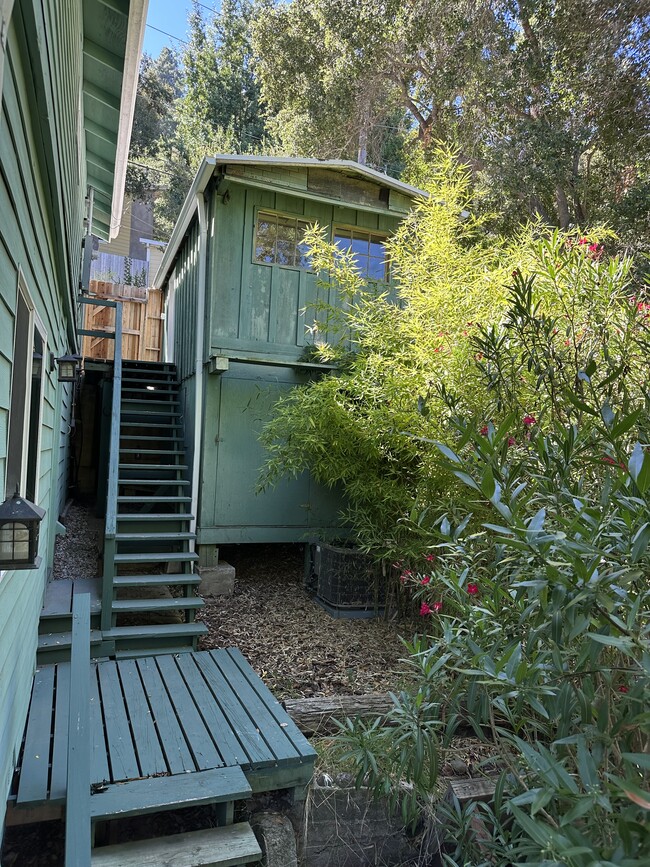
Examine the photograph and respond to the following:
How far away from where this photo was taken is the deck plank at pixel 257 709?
2746 millimetres

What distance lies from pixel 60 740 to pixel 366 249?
5.09 metres

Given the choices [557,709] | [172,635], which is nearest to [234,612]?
[172,635]

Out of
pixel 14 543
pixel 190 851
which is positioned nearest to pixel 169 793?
pixel 190 851

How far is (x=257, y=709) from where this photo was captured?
10.4 ft

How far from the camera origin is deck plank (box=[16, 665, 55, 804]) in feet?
7.75

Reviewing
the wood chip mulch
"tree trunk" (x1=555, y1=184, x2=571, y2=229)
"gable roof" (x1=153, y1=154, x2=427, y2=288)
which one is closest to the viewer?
the wood chip mulch

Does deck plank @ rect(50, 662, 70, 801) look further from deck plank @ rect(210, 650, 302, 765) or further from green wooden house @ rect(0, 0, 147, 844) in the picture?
deck plank @ rect(210, 650, 302, 765)

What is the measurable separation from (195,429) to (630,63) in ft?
28.2

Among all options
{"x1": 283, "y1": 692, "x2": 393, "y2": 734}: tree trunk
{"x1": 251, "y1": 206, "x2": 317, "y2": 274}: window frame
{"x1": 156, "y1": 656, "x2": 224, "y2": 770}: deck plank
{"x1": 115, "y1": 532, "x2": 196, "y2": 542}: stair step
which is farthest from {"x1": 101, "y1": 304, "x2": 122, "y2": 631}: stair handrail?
{"x1": 251, "y1": 206, "x2": 317, "y2": 274}: window frame

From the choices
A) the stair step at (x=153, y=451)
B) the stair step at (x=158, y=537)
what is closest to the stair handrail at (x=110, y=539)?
the stair step at (x=158, y=537)

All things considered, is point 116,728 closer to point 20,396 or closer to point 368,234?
point 20,396

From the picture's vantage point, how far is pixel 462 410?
2.96 meters

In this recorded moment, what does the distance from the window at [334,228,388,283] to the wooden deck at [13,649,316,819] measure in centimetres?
413

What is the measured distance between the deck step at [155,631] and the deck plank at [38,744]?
48cm
